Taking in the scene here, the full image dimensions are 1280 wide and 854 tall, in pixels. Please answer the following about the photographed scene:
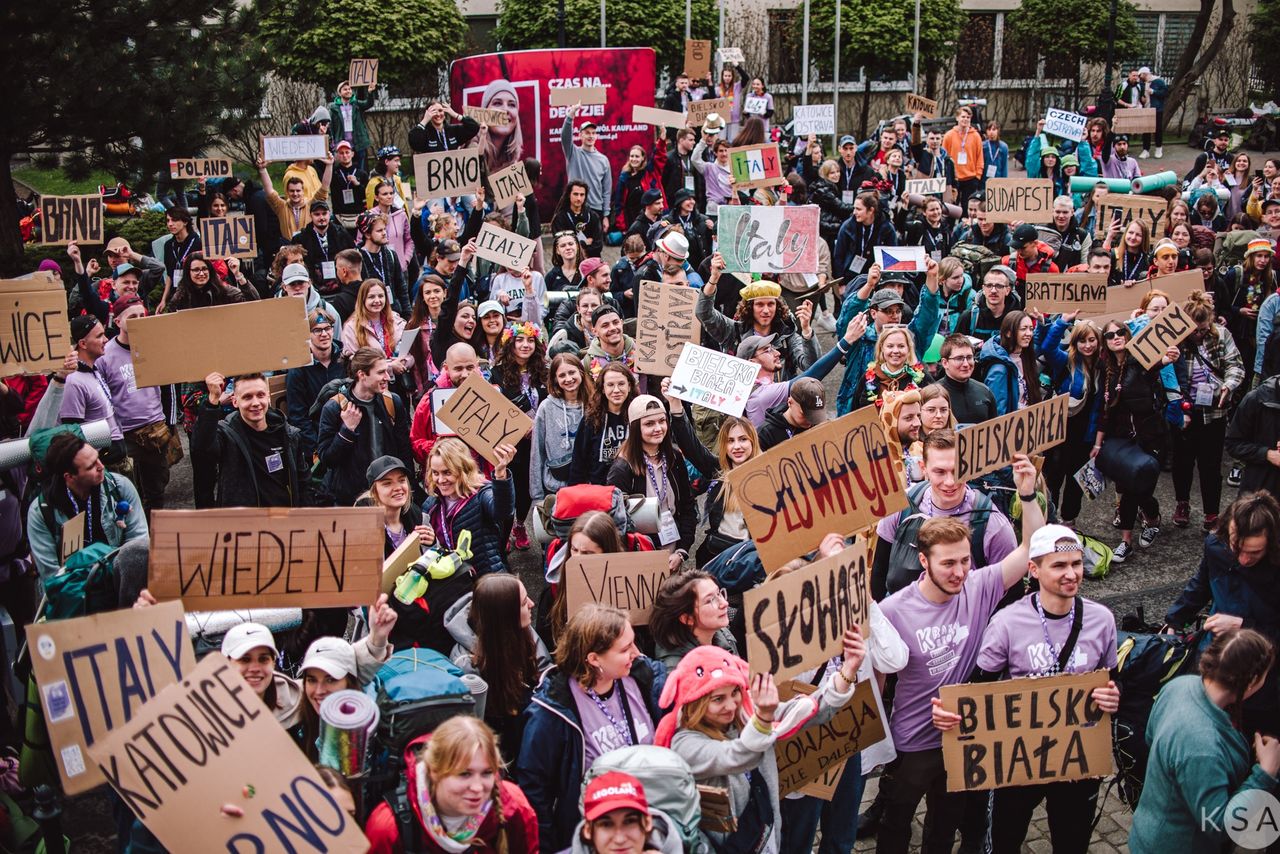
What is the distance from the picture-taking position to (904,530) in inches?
223

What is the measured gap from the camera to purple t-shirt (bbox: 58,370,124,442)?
7.42 meters

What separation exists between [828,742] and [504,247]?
605 centimetres

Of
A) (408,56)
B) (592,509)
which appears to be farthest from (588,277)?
(408,56)

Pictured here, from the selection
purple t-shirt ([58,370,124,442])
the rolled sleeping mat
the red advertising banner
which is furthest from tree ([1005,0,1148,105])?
purple t-shirt ([58,370,124,442])

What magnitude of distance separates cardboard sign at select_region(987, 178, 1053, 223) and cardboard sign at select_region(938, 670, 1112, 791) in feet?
25.5

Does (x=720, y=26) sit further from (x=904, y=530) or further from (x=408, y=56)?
(x=904, y=530)

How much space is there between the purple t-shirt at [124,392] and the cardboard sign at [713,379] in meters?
3.63

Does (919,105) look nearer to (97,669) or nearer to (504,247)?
(504,247)

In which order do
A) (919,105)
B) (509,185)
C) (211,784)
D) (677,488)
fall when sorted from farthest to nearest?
(919,105) < (509,185) < (677,488) < (211,784)

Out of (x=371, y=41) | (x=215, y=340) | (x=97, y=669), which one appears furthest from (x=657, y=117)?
(x=97, y=669)

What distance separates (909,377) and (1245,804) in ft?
12.7

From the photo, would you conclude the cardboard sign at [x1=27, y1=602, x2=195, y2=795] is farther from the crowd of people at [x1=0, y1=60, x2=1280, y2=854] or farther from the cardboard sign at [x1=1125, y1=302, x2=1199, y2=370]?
the cardboard sign at [x1=1125, y1=302, x2=1199, y2=370]

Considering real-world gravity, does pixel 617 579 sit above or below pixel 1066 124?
below

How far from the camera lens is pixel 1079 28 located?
2942 cm
